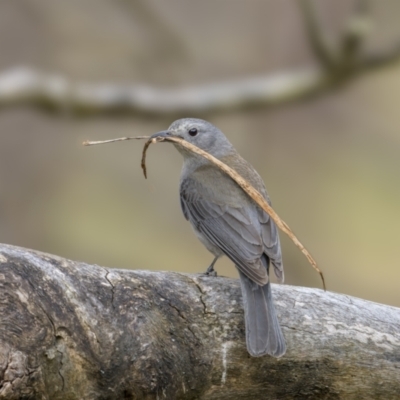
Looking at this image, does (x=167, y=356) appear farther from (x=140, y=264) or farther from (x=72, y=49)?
(x=72, y=49)

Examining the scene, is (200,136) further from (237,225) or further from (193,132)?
(237,225)

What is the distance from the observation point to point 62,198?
32.3ft

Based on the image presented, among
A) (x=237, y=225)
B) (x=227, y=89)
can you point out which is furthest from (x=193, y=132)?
(x=227, y=89)

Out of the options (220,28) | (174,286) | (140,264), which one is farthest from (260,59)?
(174,286)

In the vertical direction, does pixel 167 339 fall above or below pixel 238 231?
below

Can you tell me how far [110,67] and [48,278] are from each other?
23.0ft

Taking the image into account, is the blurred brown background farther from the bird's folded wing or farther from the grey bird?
the bird's folded wing

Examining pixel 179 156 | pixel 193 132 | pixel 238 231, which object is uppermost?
pixel 179 156

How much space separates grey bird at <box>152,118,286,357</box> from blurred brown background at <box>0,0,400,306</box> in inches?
159

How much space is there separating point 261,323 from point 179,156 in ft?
21.8

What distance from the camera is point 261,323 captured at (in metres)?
3.25

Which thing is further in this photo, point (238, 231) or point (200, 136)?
point (200, 136)

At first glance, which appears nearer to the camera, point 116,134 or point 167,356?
point 167,356

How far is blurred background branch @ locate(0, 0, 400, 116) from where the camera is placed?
20.9ft
